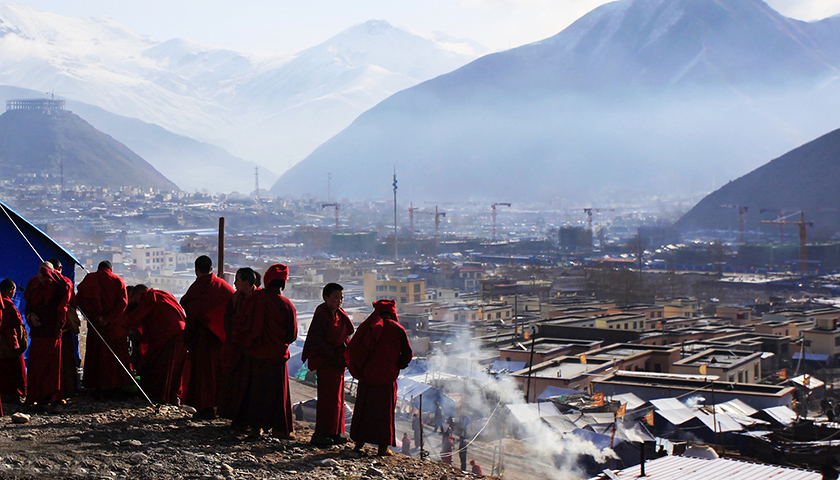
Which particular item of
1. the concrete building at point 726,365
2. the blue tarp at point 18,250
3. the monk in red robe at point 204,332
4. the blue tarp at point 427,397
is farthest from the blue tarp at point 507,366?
the monk in red robe at point 204,332

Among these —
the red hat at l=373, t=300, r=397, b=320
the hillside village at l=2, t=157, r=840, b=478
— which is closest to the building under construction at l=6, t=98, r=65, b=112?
the hillside village at l=2, t=157, r=840, b=478

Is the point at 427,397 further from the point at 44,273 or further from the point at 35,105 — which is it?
the point at 35,105

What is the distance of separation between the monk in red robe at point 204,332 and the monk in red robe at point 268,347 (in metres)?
0.39

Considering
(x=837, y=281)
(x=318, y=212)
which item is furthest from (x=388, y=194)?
(x=837, y=281)

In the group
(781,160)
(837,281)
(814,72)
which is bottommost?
(837,281)

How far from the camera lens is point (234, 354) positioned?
4266mm

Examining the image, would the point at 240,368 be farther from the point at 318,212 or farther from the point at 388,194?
the point at 388,194

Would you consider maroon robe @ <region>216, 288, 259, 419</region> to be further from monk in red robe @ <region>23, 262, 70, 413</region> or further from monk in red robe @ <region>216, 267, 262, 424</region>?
monk in red robe @ <region>23, 262, 70, 413</region>

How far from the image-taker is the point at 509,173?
173m

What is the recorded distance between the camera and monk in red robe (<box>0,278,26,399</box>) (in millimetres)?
4570

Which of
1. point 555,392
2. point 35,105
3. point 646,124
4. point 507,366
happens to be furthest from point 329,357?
point 646,124

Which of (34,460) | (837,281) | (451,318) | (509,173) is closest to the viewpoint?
(34,460)

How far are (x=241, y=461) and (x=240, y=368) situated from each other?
67cm

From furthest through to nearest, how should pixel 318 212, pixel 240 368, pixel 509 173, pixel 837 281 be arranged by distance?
pixel 509 173 < pixel 318 212 < pixel 837 281 < pixel 240 368
